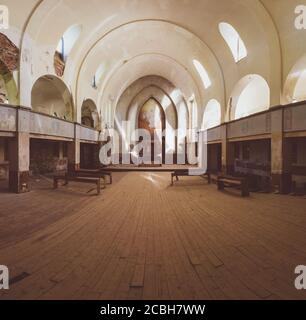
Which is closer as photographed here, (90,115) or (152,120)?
(90,115)

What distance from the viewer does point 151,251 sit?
3070 millimetres

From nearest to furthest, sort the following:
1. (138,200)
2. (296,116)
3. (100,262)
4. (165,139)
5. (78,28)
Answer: (100,262) → (138,200) → (296,116) → (78,28) → (165,139)

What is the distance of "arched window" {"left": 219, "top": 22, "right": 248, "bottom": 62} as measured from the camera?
10175 millimetres

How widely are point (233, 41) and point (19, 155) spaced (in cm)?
1134

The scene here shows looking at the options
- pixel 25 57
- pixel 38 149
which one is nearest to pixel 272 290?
pixel 25 57

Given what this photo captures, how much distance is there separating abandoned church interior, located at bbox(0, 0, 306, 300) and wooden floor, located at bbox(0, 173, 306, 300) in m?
0.02

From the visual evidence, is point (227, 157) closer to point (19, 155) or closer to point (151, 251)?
point (151, 251)

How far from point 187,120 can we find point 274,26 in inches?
572

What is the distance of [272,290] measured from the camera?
2184 millimetres

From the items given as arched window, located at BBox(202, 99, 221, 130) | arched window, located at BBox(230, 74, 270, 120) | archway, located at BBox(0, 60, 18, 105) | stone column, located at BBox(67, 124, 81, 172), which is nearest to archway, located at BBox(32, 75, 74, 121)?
stone column, located at BBox(67, 124, 81, 172)

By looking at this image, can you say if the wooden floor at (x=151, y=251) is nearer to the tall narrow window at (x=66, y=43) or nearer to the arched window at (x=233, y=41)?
the tall narrow window at (x=66, y=43)

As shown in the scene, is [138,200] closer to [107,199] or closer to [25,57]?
[107,199]

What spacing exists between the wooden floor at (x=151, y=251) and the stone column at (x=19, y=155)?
2194 mm

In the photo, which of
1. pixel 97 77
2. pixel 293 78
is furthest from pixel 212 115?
pixel 293 78
